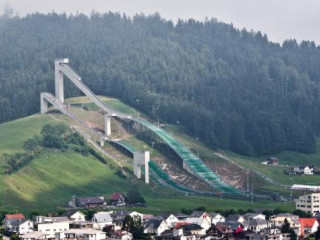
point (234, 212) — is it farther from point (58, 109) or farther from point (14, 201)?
point (58, 109)

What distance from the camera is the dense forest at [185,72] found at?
13425 cm

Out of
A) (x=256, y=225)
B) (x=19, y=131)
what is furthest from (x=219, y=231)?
Answer: (x=19, y=131)

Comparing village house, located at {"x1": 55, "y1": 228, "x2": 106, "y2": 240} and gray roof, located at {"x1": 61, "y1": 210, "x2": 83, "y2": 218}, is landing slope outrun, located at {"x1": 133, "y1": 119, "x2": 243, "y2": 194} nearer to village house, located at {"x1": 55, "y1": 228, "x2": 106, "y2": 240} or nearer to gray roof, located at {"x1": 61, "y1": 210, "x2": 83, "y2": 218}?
gray roof, located at {"x1": 61, "y1": 210, "x2": 83, "y2": 218}

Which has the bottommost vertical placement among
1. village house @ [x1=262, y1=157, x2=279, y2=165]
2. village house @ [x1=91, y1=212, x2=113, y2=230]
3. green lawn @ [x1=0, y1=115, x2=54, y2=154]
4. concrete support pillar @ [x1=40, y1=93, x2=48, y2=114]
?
village house @ [x1=91, y1=212, x2=113, y2=230]

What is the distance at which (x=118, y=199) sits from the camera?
10194 cm

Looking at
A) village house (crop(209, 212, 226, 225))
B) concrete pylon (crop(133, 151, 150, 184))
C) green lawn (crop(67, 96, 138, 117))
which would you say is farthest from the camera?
green lawn (crop(67, 96, 138, 117))

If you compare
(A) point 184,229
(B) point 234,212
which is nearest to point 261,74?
(B) point 234,212

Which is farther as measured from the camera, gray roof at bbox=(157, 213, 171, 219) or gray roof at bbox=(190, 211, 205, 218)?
gray roof at bbox=(190, 211, 205, 218)

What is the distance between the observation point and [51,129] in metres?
117

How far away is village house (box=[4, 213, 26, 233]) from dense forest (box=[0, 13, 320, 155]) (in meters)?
43.3

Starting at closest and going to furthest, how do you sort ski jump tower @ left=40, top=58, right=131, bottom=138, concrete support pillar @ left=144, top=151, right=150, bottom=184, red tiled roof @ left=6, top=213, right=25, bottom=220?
1. red tiled roof @ left=6, top=213, right=25, bottom=220
2. concrete support pillar @ left=144, top=151, right=150, bottom=184
3. ski jump tower @ left=40, top=58, right=131, bottom=138

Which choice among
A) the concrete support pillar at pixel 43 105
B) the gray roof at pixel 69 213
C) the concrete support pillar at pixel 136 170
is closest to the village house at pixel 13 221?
the gray roof at pixel 69 213

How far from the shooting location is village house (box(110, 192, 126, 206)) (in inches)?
4001

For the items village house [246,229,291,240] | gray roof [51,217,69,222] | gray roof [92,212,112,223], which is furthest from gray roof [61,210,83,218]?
village house [246,229,291,240]
